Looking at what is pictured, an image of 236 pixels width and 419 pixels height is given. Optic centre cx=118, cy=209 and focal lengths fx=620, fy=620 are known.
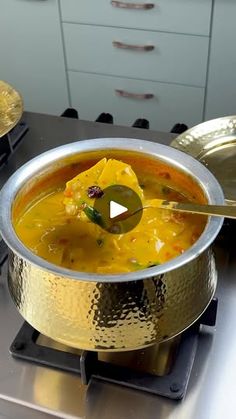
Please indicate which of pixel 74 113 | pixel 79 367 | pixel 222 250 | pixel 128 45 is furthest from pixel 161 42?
pixel 79 367

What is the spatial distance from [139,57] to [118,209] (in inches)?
45.0

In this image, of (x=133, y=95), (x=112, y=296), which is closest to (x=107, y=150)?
(x=112, y=296)

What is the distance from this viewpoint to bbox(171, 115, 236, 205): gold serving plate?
0.87 metres

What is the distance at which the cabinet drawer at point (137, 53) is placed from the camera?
164 cm

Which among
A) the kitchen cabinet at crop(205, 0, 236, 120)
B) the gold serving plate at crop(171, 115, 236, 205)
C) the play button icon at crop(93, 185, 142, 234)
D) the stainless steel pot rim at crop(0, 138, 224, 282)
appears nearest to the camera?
the stainless steel pot rim at crop(0, 138, 224, 282)

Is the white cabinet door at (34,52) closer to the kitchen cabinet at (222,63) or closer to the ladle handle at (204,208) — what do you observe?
the kitchen cabinet at (222,63)

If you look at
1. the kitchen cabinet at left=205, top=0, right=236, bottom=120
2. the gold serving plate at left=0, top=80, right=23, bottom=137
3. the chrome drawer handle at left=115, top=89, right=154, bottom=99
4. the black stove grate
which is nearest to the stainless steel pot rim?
the black stove grate

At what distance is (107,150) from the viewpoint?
0.71 meters

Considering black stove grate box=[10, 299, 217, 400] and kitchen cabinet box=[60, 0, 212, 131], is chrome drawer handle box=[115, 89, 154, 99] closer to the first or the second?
kitchen cabinet box=[60, 0, 212, 131]

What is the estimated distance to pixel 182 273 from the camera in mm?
562

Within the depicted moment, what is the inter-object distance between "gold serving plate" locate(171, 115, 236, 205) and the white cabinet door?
967 mm

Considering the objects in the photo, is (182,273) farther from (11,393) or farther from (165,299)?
(11,393)

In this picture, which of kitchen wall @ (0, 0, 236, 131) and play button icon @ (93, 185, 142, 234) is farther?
kitchen wall @ (0, 0, 236, 131)

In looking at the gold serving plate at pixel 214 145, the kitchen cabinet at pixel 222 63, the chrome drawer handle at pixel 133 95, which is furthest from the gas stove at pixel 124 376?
the chrome drawer handle at pixel 133 95
